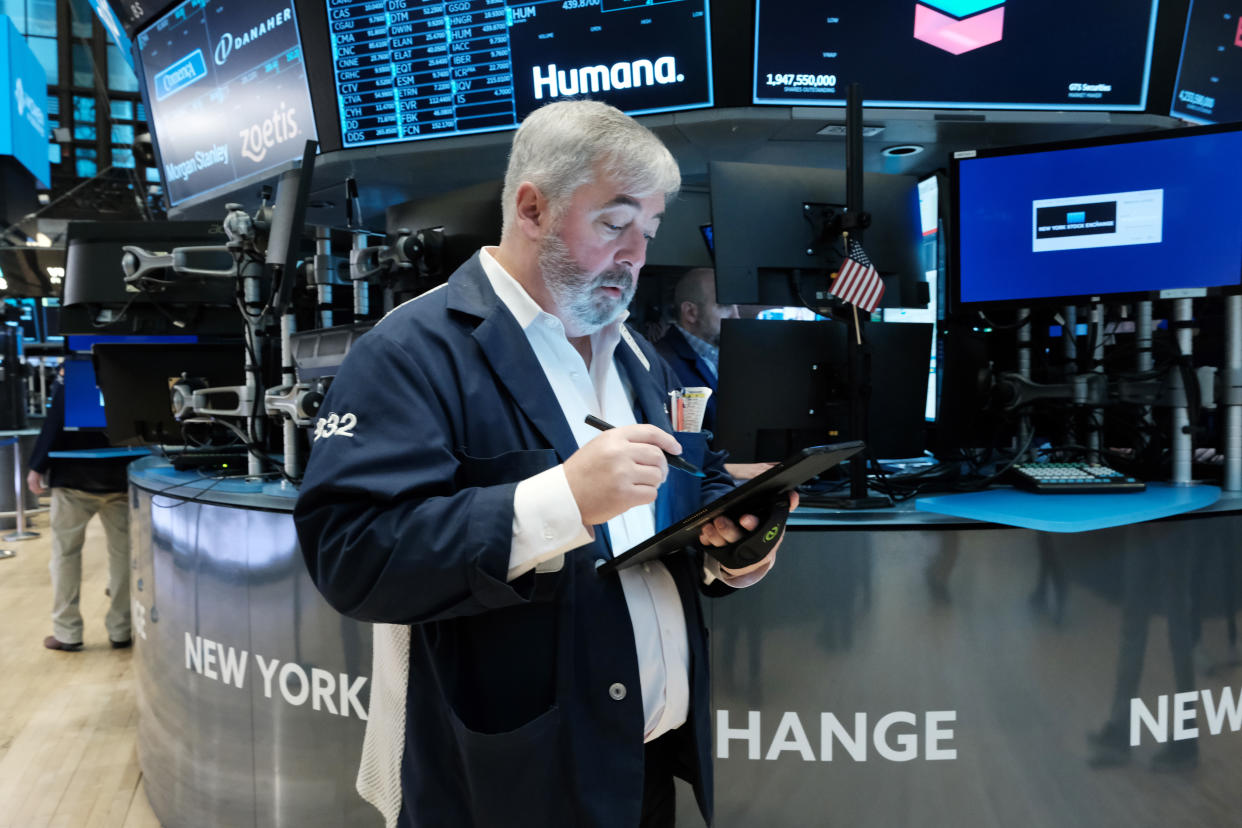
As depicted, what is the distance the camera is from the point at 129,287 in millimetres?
2979

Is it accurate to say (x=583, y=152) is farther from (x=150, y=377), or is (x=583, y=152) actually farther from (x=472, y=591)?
(x=150, y=377)

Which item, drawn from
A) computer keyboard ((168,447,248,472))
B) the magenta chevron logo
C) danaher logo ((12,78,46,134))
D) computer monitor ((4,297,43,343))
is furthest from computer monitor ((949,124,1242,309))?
computer monitor ((4,297,43,343))

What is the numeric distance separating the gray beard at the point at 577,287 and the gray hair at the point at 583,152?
53mm

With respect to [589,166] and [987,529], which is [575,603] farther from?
[987,529]

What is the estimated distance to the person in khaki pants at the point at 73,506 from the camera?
456 cm

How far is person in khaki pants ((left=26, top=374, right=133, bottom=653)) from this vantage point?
15.0 feet

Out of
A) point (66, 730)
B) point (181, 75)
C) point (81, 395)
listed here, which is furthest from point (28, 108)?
point (66, 730)

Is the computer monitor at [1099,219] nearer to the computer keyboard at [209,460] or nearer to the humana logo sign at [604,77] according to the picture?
the humana logo sign at [604,77]

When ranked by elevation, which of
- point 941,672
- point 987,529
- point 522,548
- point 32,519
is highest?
point 522,548

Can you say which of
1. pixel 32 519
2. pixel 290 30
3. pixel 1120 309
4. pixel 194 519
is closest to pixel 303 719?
pixel 194 519

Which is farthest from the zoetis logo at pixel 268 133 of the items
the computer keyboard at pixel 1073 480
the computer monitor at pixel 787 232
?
the computer keyboard at pixel 1073 480

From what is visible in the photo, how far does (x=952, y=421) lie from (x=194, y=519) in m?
2.21

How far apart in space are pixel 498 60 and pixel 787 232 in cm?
181

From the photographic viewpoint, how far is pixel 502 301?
1157mm
